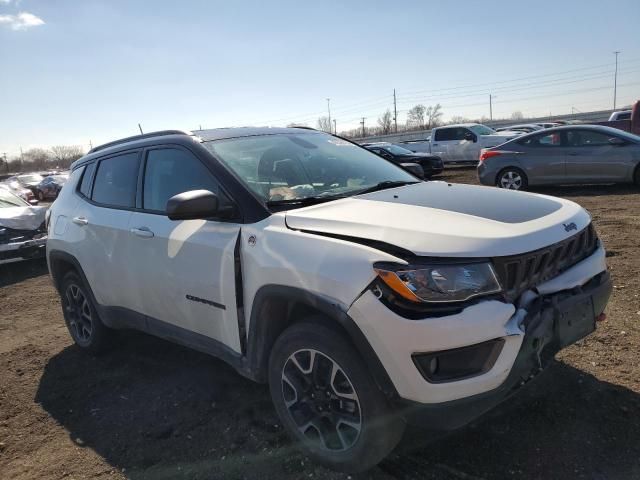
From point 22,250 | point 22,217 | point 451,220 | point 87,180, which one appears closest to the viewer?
point 451,220

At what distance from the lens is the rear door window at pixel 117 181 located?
3.89 m

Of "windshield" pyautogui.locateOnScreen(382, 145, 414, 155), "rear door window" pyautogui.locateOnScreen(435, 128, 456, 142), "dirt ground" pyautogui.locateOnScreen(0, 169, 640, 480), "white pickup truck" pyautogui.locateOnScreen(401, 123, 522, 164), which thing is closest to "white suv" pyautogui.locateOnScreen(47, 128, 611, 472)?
"dirt ground" pyautogui.locateOnScreen(0, 169, 640, 480)

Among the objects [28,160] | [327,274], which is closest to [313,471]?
[327,274]

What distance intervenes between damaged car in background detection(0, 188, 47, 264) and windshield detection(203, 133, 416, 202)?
21.2ft

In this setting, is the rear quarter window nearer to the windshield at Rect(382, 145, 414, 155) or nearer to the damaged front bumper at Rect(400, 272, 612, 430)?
the damaged front bumper at Rect(400, 272, 612, 430)

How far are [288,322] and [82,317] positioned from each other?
265 cm

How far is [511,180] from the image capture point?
11609 millimetres

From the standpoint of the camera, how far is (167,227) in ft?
11.0

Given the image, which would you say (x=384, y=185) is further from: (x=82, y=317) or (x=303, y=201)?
(x=82, y=317)

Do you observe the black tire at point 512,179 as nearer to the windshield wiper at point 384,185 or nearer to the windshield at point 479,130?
the windshield at point 479,130

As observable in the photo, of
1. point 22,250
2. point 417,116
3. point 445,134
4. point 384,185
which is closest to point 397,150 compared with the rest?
point 445,134

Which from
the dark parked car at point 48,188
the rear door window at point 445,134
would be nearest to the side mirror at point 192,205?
the rear door window at point 445,134

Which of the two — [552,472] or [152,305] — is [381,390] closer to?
[552,472]

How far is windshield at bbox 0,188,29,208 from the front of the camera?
9.39 m
